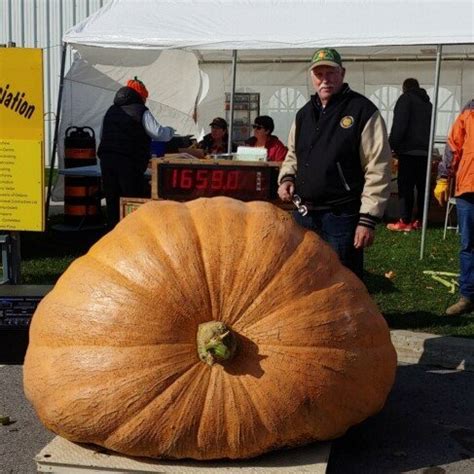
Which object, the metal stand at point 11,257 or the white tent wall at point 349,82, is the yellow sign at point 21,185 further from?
the white tent wall at point 349,82

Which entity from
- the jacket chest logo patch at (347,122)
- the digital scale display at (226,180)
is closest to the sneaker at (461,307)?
the digital scale display at (226,180)

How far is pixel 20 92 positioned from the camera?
5418mm

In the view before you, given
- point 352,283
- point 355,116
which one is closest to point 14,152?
point 355,116

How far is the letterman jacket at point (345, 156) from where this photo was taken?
14.6 ft

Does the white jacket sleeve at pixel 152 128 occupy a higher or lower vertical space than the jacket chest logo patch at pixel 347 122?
lower

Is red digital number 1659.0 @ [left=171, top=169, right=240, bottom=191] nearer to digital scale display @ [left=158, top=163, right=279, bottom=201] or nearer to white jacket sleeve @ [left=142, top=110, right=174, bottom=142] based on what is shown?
digital scale display @ [left=158, top=163, right=279, bottom=201]

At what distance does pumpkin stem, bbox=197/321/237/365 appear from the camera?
125 inches

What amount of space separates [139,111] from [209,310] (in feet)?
16.5

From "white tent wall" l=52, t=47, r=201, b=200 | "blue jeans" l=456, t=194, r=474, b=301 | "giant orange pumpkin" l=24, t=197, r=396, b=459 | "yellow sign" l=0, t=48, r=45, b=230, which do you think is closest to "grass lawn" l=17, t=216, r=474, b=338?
"blue jeans" l=456, t=194, r=474, b=301

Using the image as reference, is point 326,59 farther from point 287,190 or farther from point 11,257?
point 11,257

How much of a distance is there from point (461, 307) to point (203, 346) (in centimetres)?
345

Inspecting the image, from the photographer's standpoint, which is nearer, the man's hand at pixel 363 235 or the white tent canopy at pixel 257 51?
the man's hand at pixel 363 235

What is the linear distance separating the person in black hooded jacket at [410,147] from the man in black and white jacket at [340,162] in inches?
235

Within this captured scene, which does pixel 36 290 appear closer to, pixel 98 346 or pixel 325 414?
pixel 98 346
